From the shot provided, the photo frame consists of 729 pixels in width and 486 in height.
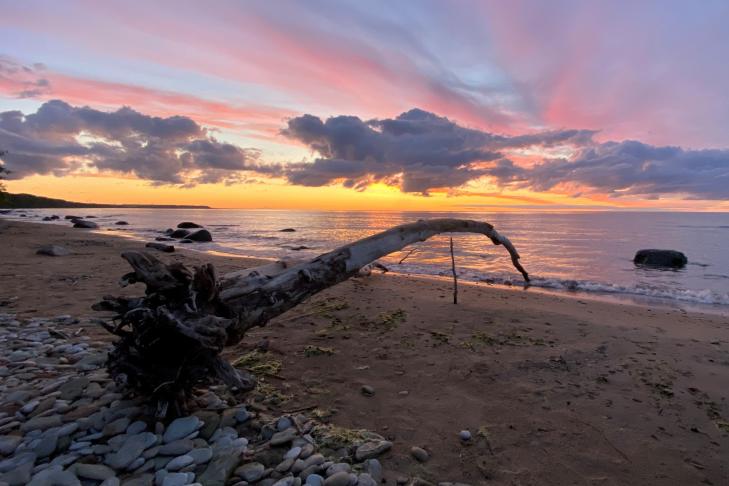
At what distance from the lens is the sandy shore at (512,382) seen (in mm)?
3105

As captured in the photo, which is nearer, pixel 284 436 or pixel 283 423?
pixel 284 436

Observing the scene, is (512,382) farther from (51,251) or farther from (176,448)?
(51,251)

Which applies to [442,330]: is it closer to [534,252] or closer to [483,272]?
[483,272]

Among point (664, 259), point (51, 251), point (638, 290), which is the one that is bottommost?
point (638, 290)

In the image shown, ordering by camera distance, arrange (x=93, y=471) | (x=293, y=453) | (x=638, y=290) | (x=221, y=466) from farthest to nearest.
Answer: (x=638, y=290)
(x=293, y=453)
(x=221, y=466)
(x=93, y=471)

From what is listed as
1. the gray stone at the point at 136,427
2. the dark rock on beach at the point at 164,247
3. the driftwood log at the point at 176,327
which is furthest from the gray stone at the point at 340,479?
the dark rock on beach at the point at 164,247

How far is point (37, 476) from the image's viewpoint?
254cm

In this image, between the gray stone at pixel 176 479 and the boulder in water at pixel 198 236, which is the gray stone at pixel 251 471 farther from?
the boulder in water at pixel 198 236

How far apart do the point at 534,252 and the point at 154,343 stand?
22.3 meters

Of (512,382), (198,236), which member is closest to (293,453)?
(512,382)

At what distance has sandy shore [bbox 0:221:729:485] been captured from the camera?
10.2 feet

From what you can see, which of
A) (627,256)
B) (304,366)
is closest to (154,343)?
(304,366)

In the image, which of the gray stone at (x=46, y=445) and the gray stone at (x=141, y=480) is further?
the gray stone at (x=46, y=445)

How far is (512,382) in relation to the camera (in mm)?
4461
